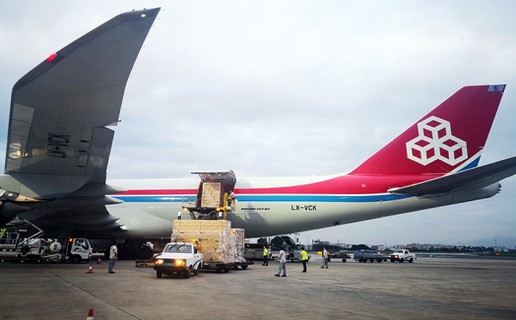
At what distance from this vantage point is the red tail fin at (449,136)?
23453 mm

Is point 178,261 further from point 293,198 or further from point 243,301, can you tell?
point 293,198

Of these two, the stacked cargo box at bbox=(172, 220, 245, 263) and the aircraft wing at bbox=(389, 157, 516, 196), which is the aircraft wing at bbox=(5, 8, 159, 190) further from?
the aircraft wing at bbox=(389, 157, 516, 196)

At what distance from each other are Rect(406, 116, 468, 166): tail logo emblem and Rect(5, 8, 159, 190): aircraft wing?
1844 centimetres

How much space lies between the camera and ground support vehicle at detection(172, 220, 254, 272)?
20.3m

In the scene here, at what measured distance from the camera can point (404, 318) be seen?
302 inches

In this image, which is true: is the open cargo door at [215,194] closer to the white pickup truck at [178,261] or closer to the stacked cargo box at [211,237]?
the stacked cargo box at [211,237]

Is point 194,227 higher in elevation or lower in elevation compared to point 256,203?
lower

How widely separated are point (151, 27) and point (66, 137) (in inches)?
290

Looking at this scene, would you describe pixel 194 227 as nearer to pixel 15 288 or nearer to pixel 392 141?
pixel 15 288

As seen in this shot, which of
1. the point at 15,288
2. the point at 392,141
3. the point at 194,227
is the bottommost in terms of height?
the point at 15,288

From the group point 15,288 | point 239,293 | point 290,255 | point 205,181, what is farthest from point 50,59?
point 290,255

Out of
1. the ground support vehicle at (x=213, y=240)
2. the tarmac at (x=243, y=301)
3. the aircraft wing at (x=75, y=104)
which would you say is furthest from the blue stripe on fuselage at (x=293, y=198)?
the tarmac at (x=243, y=301)

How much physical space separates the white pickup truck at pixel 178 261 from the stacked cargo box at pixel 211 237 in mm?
3293

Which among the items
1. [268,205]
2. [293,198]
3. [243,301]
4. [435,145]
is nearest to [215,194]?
[268,205]
